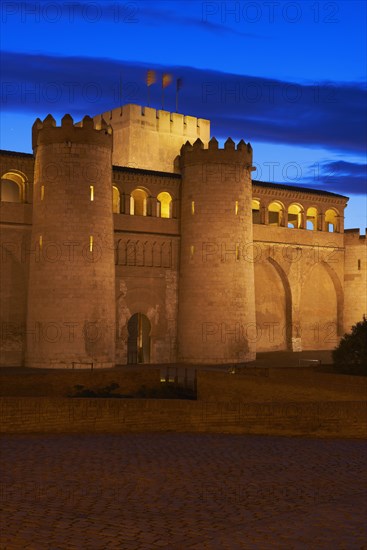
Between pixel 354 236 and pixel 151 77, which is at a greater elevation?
pixel 151 77

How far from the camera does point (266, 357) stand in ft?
111

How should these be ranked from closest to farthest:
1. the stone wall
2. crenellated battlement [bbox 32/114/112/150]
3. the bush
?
1. the bush
2. crenellated battlement [bbox 32/114/112/150]
3. the stone wall

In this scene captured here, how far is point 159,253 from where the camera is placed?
32500 millimetres

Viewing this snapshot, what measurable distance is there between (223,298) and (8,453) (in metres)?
18.6

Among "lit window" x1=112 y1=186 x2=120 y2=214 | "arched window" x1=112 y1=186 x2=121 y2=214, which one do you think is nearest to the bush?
"arched window" x1=112 y1=186 x2=121 y2=214

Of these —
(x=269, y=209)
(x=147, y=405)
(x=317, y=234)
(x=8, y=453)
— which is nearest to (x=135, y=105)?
(x=269, y=209)

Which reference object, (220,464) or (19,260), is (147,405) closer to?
(220,464)

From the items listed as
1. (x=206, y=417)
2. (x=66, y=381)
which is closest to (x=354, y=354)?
(x=206, y=417)

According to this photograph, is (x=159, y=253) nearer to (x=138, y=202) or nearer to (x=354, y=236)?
(x=138, y=202)

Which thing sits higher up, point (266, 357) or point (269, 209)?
point (269, 209)

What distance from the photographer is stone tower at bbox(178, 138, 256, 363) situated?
31703 mm

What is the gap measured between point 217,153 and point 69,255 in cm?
808

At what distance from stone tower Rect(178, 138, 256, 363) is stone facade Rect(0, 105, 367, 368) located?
5cm

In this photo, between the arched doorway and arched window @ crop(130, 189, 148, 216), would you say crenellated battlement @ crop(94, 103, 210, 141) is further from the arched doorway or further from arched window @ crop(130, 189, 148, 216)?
the arched doorway
